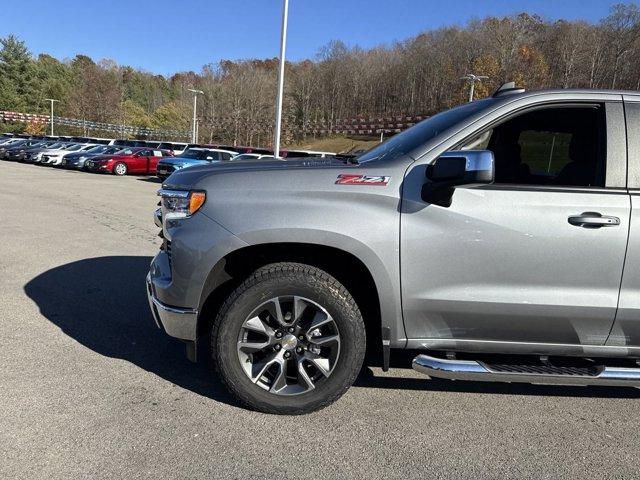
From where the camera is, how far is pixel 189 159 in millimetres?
22016

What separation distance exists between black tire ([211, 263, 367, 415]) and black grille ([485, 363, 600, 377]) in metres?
0.80

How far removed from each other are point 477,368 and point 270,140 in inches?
3377

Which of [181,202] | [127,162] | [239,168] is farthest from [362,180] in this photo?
[127,162]

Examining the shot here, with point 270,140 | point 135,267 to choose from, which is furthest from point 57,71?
point 135,267

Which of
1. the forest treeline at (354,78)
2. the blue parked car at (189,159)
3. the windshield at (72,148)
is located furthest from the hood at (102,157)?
the forest treeline at (354,78)

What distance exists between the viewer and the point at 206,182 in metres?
2.96

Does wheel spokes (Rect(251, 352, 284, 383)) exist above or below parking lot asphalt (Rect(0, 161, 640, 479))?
above

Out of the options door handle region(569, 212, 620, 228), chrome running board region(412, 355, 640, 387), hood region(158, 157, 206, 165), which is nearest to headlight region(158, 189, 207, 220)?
chrome running board region(412, 355, 640, 387)

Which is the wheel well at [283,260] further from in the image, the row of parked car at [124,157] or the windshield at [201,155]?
the windshield at [201,155]

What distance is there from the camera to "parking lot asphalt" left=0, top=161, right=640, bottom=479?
2568 mm

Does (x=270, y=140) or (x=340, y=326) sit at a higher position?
(x=270, y=140)

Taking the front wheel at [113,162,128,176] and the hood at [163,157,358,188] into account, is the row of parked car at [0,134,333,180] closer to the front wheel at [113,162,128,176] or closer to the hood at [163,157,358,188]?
the front wheel at [113,162,128,176]

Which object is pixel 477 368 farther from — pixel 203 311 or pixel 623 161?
pixel 203 311

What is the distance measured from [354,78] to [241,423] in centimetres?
9781
